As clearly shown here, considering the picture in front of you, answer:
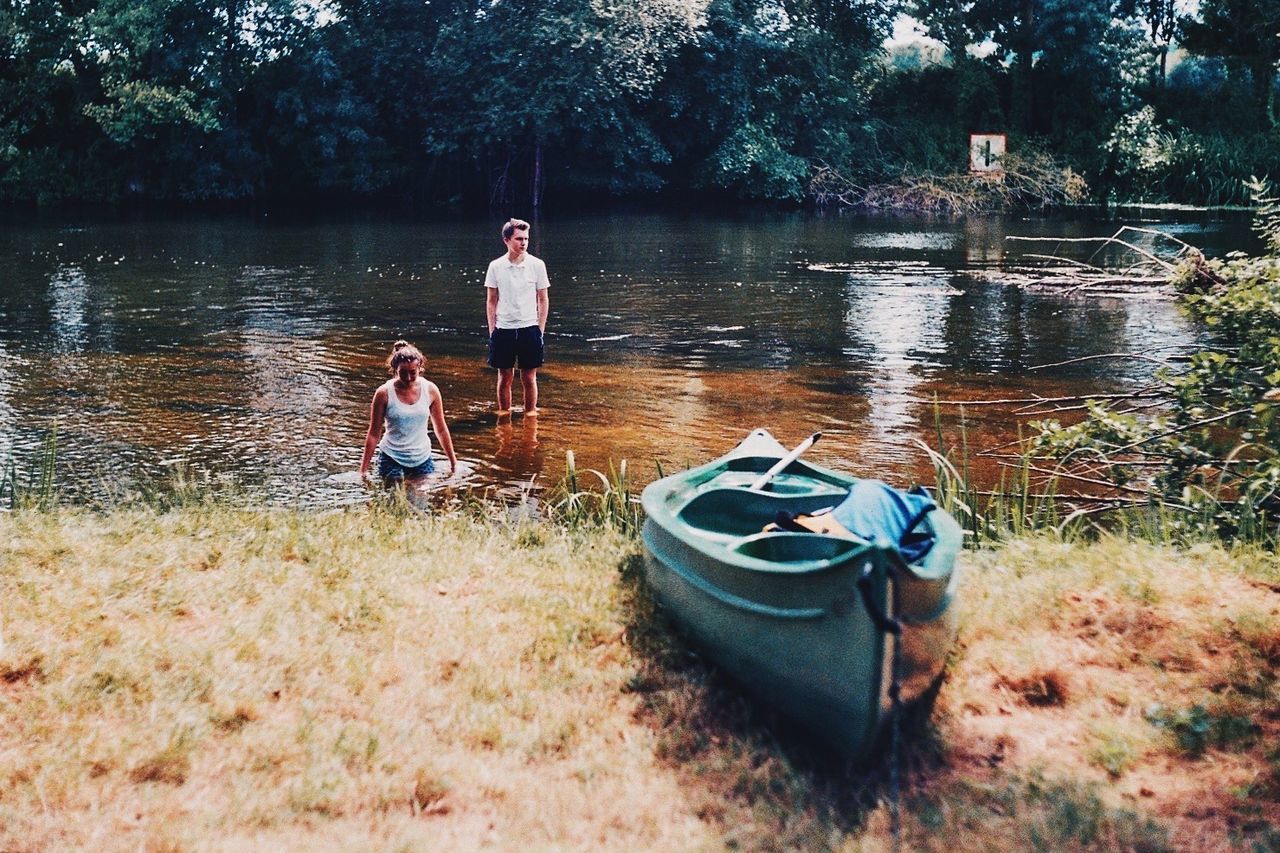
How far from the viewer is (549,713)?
4328 mm

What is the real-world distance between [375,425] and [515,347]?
6.59ft

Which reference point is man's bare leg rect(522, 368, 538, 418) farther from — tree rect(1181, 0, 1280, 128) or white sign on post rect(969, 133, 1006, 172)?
tree rect(1181, 0, 1280, 128)

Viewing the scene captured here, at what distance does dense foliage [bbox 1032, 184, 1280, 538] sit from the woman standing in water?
3948 millimetres

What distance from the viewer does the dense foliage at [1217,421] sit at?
6.05 metres

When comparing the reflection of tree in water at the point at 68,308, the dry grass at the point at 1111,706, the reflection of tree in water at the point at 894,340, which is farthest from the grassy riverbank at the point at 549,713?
the reflection of tree in water at the point at 68,308

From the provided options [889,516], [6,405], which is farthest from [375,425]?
[6,405]

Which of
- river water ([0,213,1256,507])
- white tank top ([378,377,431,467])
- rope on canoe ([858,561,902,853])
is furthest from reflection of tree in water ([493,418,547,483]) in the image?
rope on canoe ([858,561,902,853])

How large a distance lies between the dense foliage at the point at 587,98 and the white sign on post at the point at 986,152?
674 millimetres

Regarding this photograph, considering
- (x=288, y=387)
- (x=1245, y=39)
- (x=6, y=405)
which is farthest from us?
(x=1245, y=39)

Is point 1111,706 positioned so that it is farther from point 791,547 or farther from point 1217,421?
point 1217,421

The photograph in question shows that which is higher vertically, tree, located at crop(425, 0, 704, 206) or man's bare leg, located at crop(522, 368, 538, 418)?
tree, located at crop(425, 0, 704, 206)

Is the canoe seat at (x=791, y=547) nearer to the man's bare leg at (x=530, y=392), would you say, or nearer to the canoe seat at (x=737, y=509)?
the canoe seat at (x=737, y=509)

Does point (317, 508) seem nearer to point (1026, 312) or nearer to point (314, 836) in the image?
point (314, 836)

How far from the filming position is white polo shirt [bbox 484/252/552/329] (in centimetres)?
961
